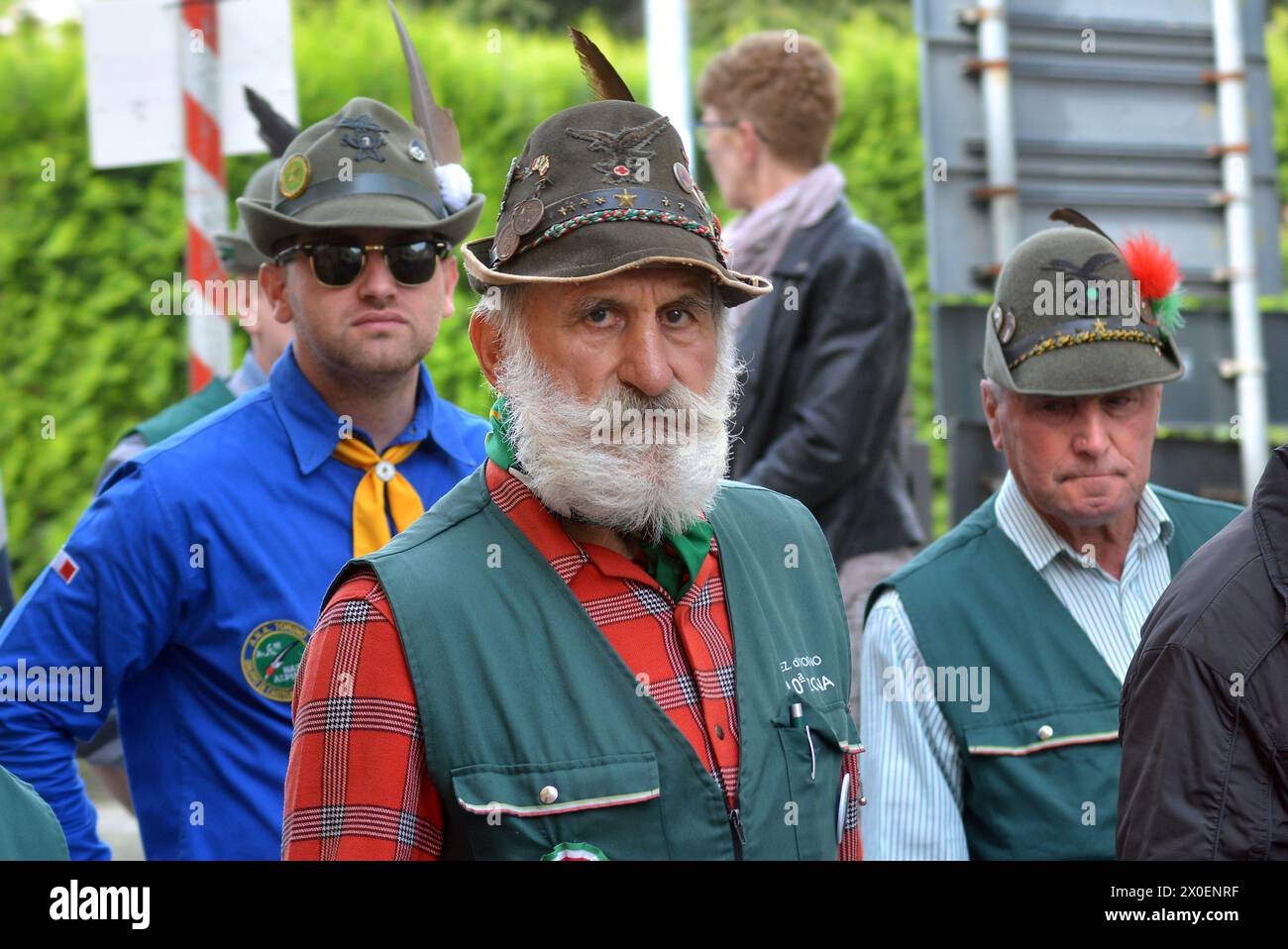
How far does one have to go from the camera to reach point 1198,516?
3.50 metres

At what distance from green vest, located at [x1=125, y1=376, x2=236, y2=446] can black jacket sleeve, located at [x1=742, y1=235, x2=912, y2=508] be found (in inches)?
61.4

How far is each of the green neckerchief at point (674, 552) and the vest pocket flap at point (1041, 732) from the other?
868mm

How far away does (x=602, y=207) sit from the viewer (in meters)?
2.38

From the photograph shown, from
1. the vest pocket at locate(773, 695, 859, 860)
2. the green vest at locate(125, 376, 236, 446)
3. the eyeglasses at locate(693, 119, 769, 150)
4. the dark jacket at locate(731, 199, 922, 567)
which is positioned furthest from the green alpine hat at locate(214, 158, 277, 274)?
the vest pocket at locate(773, 695, 859, 860)

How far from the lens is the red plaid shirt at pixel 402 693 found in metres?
2.21

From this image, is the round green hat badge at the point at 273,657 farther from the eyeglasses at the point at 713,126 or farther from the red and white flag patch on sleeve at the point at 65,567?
the eyeglasses at the point at 713,126

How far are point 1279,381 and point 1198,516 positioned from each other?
3.52 metres

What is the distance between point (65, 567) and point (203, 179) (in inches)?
114

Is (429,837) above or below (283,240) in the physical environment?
→ below

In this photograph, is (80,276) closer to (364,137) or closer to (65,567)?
(364,137)

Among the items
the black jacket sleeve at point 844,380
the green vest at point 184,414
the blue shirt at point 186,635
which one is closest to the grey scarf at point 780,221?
the black jacket sleeve at point 844,380

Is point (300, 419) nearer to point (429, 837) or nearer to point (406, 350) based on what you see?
point (406, 350)

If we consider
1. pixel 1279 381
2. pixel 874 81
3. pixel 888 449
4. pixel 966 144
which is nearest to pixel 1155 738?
pixel 888 449

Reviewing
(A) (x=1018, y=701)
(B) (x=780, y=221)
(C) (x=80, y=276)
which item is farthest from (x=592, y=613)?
(C) (x=80, y=276)
